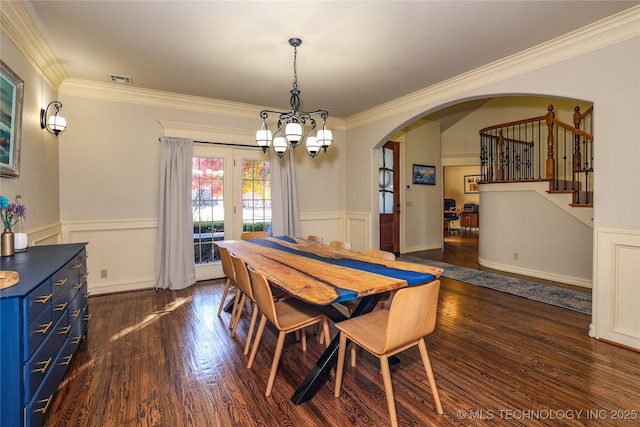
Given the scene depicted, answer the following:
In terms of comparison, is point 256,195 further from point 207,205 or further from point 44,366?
point 44,366

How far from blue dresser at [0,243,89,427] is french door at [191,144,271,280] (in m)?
2.35

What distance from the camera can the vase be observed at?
226 cm

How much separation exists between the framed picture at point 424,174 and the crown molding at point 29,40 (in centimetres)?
615

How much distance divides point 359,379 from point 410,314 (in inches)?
32.5

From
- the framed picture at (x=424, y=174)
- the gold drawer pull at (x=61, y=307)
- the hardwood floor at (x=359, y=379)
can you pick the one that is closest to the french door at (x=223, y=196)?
the hardwood floor at (x=359, y=379)

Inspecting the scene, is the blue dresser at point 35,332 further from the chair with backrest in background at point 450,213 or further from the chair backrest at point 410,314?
the chair with backrest in background at point 450,213

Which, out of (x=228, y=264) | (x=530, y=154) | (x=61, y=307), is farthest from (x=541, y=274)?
(x=61, y=307)

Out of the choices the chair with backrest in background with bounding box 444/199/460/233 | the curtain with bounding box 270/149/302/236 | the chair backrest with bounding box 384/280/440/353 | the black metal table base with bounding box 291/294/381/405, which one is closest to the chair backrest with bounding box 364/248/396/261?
the black metal table base with bounding box 291/294/381/405

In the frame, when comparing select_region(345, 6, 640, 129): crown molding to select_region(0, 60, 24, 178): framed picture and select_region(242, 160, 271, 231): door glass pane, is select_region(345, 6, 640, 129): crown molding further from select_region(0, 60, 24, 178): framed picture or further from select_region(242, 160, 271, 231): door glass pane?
select_region(0, 60, 24, 178): framed picture

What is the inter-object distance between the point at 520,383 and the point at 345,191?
426cm

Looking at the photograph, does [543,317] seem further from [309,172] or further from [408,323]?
[309,172]

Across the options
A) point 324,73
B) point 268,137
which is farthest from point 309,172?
point 268,137

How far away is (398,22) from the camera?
105 inches

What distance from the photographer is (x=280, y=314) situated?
2.25 m
